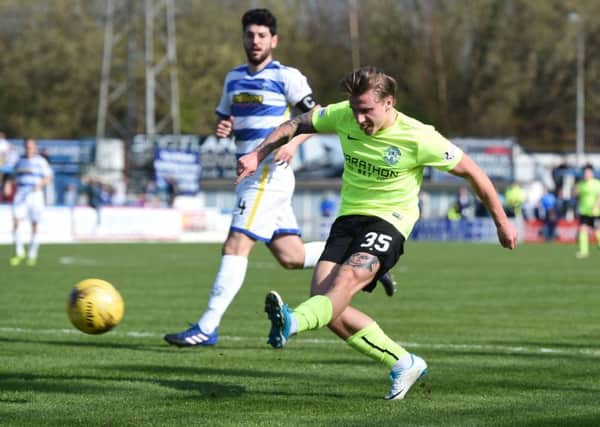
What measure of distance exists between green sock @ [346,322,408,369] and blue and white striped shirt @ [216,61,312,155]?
2.99 metres

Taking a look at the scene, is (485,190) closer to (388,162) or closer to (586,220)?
(388,162)

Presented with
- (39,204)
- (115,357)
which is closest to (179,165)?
(39,204)

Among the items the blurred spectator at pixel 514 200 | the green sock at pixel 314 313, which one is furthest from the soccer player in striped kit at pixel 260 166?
the blurred spectator at pixel 514 200

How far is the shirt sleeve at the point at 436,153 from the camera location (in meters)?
7.36

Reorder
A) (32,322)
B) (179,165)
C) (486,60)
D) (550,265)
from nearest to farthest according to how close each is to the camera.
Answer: (32,322) → (550,265) → (179,165) → (486,60)

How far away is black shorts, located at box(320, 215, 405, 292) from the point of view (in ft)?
24.2

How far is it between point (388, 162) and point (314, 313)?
1080 millimetres

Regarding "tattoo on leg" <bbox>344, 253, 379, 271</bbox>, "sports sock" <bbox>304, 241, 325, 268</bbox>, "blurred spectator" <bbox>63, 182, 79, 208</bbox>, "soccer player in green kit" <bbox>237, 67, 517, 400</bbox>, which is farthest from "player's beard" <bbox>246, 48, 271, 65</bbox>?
"blurred spectator" <bbox>63, 182, 79, 208</bbox>

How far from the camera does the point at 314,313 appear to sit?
6.82 meters

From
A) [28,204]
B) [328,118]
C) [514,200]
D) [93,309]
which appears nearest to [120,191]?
[514,200]

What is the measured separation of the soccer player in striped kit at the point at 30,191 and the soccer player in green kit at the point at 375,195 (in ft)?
56.8

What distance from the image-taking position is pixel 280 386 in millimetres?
8070

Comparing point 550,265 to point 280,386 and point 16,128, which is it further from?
point 16,128

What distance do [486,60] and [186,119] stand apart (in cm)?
1504
